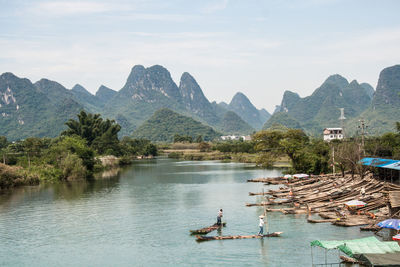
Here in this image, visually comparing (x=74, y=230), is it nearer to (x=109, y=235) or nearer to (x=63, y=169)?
(x=109, y=235)

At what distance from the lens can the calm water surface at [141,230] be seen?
19.7 metres

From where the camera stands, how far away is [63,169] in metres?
54.1

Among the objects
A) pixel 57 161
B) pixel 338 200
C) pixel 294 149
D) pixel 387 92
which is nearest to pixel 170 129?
pixel 387 92

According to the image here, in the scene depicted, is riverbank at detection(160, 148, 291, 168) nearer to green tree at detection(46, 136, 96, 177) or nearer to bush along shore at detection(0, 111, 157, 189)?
bush along shore at detection(0, 111, 157, 189)

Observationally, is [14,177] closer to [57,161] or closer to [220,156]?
[57,161]

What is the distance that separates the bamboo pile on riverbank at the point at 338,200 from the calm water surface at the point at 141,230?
112cm

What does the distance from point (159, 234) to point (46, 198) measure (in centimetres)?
1925

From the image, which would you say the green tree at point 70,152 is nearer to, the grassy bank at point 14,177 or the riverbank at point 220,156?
the grassy bank at point 14,177

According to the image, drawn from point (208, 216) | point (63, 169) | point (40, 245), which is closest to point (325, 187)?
point (208, 216)

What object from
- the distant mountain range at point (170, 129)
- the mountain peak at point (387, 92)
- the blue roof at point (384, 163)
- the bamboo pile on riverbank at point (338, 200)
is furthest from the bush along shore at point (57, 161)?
the mountain peak at point (387, 92)

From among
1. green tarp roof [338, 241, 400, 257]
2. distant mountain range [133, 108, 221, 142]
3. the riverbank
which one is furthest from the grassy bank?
distant mountain range [133, 108, 221, 142]

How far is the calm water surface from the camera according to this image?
774 inches

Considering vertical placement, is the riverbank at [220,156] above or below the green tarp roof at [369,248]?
above

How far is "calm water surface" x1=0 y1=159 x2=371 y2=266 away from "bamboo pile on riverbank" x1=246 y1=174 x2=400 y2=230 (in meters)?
1.12
